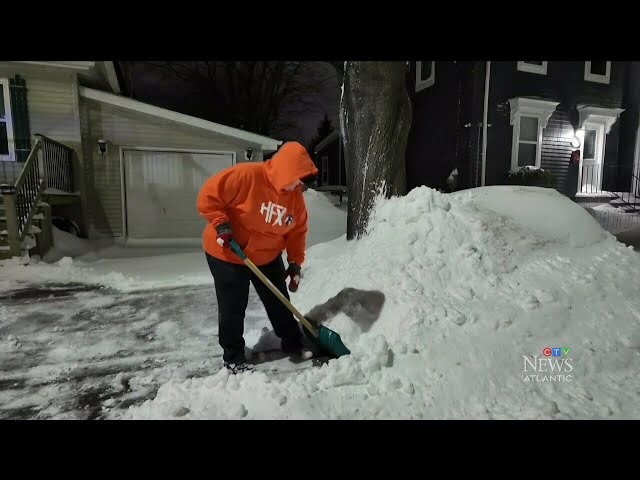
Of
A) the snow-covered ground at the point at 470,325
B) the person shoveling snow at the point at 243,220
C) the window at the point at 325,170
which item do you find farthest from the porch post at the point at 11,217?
the window at the point at 325,170

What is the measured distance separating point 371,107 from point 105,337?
406 cm

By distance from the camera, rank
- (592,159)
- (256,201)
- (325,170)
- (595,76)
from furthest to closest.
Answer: (325,170) < (592,159) < (595,76) < (256,201)

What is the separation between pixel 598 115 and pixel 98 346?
15.7 metres

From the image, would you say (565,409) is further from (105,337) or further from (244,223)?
(105,337)

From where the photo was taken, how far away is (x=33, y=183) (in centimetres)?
784

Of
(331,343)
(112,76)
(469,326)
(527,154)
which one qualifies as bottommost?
(331,343)

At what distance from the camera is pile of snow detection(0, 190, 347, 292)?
239 inches

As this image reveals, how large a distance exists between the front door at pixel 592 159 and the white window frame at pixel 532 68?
8.45ft

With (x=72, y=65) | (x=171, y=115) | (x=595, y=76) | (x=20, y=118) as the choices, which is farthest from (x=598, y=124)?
(x=20, y=118)

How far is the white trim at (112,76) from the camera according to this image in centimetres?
1034

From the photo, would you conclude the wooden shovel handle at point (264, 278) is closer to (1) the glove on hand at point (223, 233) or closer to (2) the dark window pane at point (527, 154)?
(1) the glove on hand at point (223, 233)

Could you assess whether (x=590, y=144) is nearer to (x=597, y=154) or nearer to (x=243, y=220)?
(x=597, y=154)

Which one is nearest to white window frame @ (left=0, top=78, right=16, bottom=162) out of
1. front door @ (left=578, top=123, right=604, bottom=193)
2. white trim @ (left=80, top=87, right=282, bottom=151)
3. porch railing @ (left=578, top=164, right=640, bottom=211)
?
white trim @ (left=80, top=87, right=282, bottom=151)

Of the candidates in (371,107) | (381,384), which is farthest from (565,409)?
(371,107)
